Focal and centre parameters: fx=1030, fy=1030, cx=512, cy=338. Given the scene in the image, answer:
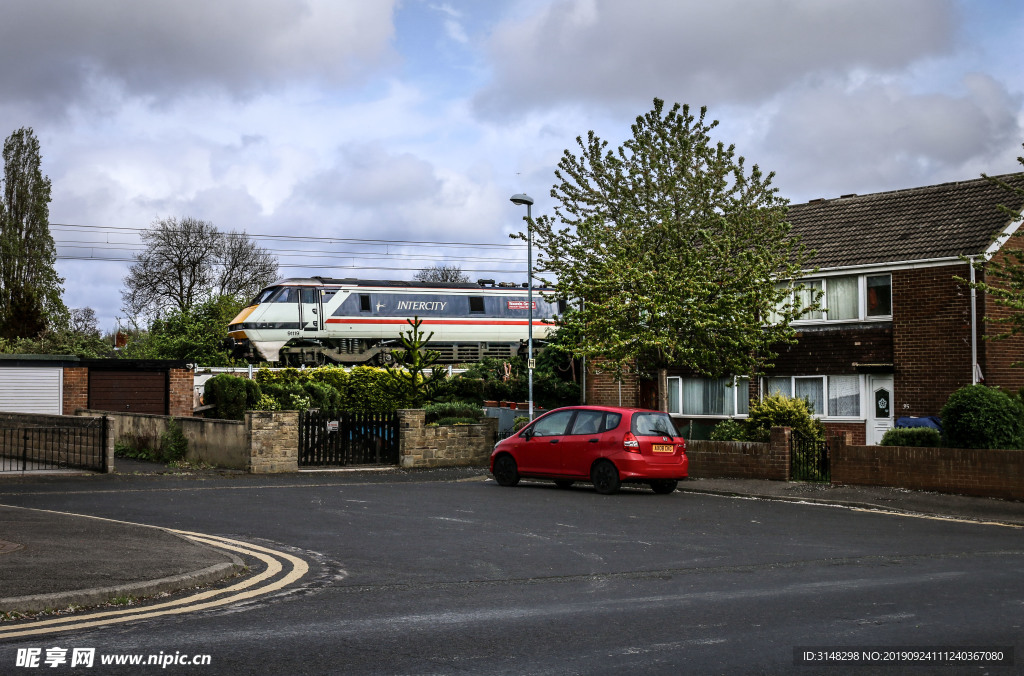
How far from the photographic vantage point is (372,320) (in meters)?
41.5

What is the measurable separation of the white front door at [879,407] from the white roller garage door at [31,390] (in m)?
22.1

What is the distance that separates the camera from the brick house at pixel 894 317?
76.8 ft

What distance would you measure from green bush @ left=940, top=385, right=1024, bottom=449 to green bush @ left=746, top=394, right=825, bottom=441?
3.66 metres

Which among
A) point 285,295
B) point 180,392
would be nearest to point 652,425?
point 180,392

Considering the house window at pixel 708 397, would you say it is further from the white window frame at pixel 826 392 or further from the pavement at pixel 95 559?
the pavement at pixel 95 559

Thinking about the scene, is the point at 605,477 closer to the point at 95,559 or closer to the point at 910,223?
the point at 95,559


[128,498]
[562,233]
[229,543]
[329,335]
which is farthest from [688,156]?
[329,335]

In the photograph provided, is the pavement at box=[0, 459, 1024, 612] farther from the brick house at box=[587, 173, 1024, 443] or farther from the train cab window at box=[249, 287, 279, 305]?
the train cab window at box=[249, 287, 279, 305]

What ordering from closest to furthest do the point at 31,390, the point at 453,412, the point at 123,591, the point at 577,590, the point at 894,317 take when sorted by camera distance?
the point at 123,591 → the point at 577,590 → the point at 894,317 → the point at 453,412 → the point at 31,390

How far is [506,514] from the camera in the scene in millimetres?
14992

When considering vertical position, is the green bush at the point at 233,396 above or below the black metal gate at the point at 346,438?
above

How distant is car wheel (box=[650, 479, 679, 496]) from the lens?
18.7 metres

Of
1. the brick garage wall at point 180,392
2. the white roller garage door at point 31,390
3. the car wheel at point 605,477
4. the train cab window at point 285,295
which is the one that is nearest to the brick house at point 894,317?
the car wheel at point 605,477

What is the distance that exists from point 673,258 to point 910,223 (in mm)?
6932
